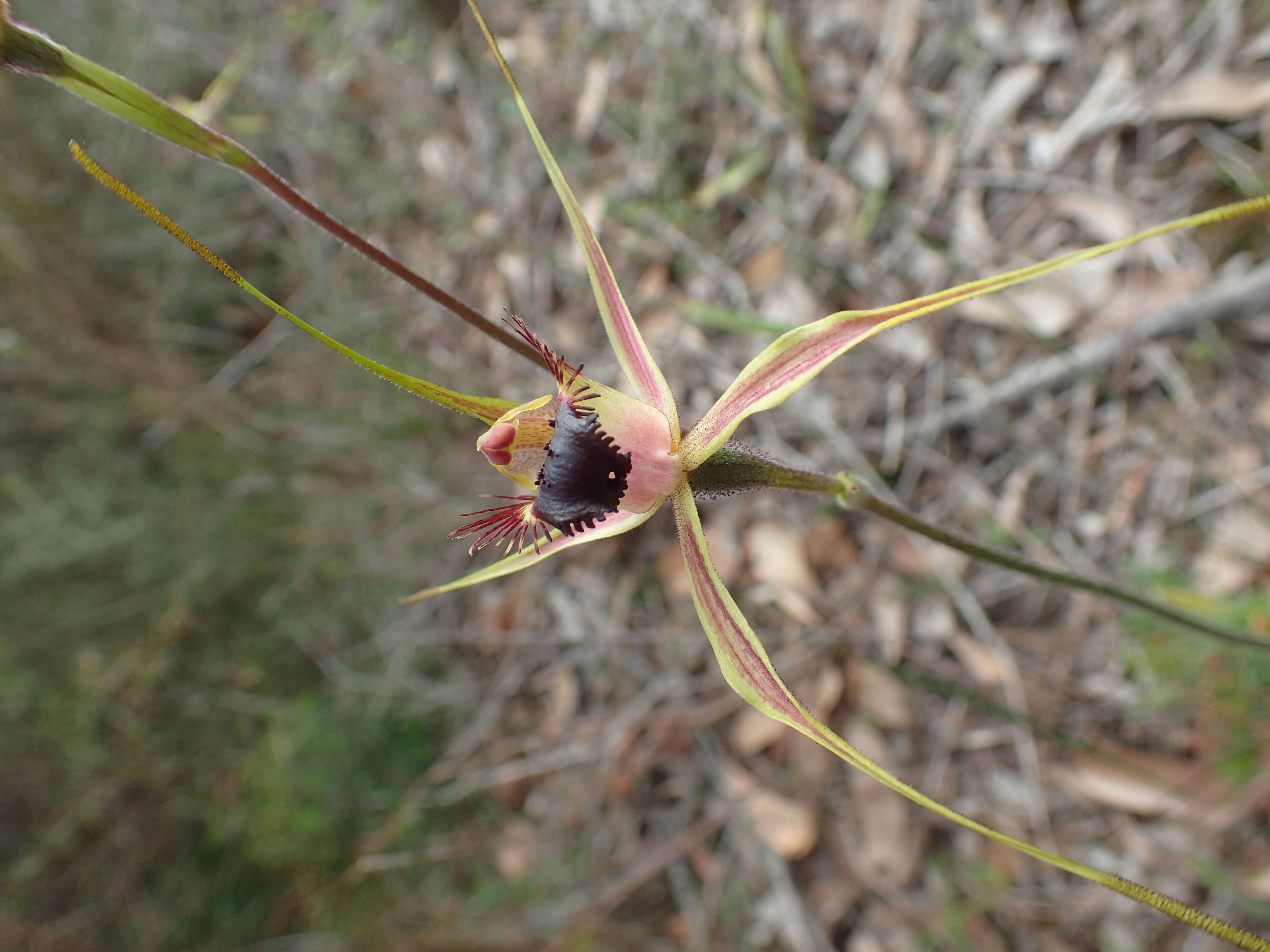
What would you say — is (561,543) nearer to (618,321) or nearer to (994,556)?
(618,321)

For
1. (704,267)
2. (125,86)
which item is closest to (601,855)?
(704,267)

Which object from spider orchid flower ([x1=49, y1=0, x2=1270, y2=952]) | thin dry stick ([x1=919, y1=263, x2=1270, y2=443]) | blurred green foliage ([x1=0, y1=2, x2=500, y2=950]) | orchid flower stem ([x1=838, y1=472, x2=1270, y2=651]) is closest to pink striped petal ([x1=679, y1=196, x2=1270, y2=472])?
spider orchid flower ([x1=49, y1=0, x2=1270, y2=952])

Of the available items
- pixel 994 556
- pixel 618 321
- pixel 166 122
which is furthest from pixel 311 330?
pixel 994 556

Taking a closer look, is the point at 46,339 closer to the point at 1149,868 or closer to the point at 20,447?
the point at 20,447

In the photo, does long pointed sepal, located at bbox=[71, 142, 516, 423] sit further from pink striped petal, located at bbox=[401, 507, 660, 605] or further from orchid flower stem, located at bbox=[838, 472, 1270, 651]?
orchid flower stem, located at bbox=[838, 472, 1270, 651]

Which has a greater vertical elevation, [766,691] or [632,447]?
[632,447]

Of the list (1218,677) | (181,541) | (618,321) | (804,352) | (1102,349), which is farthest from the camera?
(181,541)
